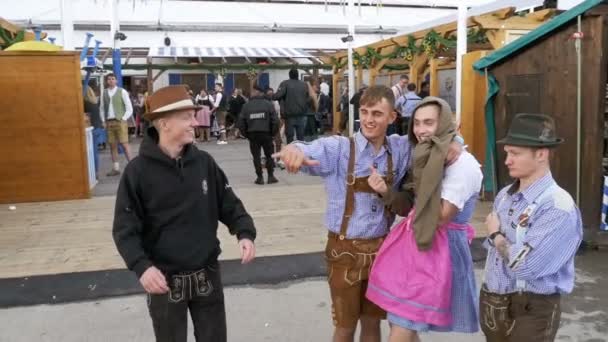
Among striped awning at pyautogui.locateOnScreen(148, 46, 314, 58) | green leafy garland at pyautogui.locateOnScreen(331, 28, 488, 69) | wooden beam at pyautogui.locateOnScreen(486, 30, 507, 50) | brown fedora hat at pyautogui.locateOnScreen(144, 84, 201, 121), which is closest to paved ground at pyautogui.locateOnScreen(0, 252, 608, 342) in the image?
brown fedora hat at pyautogui.locateOnScreen(144, 84, 201, 121)

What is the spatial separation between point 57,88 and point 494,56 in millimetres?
5942

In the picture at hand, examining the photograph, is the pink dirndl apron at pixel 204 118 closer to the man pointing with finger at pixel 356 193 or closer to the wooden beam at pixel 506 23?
the wooden beam at pixel 506 23

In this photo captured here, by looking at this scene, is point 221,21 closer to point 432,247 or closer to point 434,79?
point 434,79

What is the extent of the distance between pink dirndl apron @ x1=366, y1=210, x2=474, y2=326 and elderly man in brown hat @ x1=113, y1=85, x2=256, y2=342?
68 centimetres

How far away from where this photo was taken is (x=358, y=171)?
273 centimetres

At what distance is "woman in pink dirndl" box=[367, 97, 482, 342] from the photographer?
7.83 feet

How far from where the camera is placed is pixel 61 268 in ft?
16.4

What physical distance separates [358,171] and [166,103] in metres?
0.98

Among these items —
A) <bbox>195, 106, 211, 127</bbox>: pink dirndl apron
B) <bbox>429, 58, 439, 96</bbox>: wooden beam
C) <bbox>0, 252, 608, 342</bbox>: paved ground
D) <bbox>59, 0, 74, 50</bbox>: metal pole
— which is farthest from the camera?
<bbox>195, 106, 211, 127</bbox>: pink dirndl apron

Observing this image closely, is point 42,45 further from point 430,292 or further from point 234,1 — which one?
point 234,1

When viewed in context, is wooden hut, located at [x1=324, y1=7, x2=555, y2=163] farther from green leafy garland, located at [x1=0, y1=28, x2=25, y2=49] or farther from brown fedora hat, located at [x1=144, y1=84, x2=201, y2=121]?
green leafy garland, located at [x1=0, y1=28, x2=25, y2=49]

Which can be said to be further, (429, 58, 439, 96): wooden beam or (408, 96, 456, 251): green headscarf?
(429, 58, 439, 96): wooden beam

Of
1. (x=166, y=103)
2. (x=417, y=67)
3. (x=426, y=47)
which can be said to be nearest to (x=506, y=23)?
(x=426, y=47)

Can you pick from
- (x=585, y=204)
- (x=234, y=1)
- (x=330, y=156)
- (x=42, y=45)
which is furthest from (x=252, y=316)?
(x=234, y=1)
